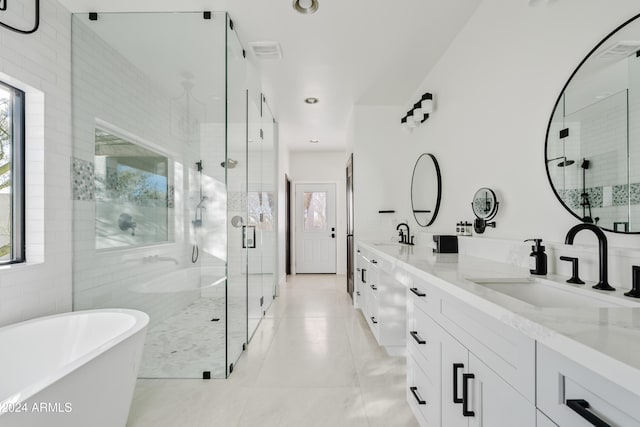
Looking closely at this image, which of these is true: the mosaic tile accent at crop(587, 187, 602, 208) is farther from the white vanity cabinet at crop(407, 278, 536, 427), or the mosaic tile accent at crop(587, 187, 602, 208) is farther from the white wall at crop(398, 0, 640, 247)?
the white vanity cabinet at crop(407, 278, 536, 427)

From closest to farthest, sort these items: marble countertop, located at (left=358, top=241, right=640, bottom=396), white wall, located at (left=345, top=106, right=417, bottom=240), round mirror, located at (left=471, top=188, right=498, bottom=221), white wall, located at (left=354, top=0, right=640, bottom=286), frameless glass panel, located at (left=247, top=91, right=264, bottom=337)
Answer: marble countertop, located at (left=358, top=241, right=640, bottom=396) < white wall, located at (left=354, top=0, right=640, bottom=286) < round mirror, located at (left=471, top=188, right=498, bottom=221) < frameless glass panel, located at (left=247, top=91, right=264, bottom=337) < white wall, located at (left=345, top=106, right=417, bottom=240)

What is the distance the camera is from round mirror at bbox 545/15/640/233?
3.81 feet

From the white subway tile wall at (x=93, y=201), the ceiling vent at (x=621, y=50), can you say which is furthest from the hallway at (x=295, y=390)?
the ceiling vent at (x=621, y=50)

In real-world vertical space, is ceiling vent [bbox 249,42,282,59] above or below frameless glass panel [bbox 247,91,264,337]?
above

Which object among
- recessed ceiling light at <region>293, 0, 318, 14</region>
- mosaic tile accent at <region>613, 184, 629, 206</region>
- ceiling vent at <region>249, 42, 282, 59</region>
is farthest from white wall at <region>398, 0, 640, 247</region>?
ceiling vent at <region>249, 42, 282, 59</region>

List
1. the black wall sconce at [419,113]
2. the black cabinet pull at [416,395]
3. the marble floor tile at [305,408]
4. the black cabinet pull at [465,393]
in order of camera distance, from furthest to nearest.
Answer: the black wall sconce at [419,113], the marble floor tile at [305,408], the black cabinet pull at [416,395], the black cabinet pull at [465,393]

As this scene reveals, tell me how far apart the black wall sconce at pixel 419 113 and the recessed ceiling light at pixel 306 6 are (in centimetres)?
146

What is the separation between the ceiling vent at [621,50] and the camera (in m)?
1.16

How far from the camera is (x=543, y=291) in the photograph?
1353mm

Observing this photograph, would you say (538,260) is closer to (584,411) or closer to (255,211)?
(584,411)

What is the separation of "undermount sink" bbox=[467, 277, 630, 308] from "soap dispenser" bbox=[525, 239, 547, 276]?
0.12 meters

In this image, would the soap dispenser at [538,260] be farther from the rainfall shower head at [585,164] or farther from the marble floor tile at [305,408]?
the marble floor tile at [305,408]

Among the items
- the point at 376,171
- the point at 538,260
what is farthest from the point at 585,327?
the point at 376,171

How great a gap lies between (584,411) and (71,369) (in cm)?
167
